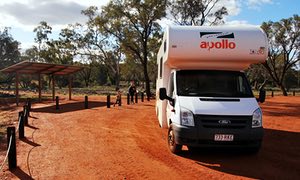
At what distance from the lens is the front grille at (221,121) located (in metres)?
7.94

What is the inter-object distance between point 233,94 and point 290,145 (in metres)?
3.07

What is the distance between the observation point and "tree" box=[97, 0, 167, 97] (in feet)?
114

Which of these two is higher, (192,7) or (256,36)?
(192,7)

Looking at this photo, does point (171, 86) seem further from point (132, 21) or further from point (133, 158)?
point (132, 21)

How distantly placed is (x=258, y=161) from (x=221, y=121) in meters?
1.36

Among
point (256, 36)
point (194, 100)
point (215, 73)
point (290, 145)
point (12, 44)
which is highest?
point (12, 44)

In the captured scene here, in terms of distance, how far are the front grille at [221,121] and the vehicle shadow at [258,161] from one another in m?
0.87

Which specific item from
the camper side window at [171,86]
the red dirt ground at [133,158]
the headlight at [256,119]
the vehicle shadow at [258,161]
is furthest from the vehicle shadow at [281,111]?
the headlight at [256,119]

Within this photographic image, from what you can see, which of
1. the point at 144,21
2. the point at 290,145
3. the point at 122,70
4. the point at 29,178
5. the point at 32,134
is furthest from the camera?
the point at 122,70

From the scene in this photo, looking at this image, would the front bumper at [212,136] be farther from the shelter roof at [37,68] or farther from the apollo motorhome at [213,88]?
the shelter roof at [37,68]

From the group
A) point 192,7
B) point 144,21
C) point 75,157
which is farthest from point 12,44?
point 75,157

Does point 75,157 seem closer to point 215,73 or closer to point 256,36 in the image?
point 215,73

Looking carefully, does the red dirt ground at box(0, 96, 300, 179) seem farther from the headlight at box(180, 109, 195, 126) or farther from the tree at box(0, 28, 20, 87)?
the tree at box(0, 28, 20, 87)

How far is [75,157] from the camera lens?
8.37 metres
